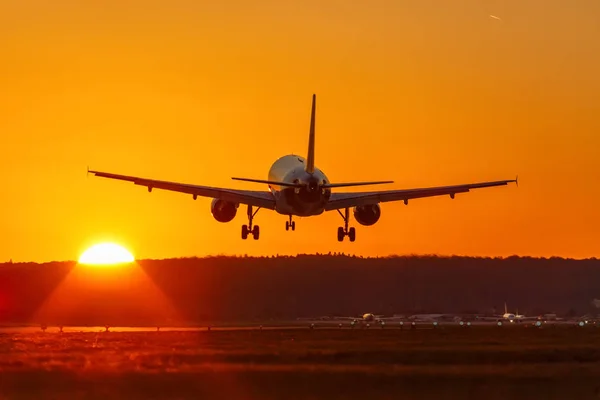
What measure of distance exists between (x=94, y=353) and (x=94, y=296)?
93769 mm

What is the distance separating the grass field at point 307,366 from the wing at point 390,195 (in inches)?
353

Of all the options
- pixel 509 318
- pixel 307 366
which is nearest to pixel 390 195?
pixel 307 366

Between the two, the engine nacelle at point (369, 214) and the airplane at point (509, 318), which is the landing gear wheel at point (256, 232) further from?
the airplane at point (509, 318)

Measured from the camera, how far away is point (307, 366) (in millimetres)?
56938

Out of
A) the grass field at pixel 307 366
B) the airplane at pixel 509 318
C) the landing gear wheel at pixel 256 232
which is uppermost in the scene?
the airplane at pixel 509 318

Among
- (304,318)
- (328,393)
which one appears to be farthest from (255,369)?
(304,318)

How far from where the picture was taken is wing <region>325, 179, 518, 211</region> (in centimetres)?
8050

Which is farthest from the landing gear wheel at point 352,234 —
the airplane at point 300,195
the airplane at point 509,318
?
the airplane at point 509,318

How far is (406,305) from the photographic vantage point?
486ft

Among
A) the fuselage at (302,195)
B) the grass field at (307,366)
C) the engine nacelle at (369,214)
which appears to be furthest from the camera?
the engine nacelle at (369,214)

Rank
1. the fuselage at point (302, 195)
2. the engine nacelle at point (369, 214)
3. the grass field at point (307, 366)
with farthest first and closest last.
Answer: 1. the engine nacelle at point (369, 214)
2. the fuselage at point (302, 195)
3. the grass field at point (307, 366)

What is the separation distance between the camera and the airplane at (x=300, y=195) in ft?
245

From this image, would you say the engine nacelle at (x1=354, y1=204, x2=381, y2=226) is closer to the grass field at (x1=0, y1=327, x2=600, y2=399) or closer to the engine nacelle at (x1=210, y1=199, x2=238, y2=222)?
the grass field at (x1=0, y1=327, x2=600, y2=399)

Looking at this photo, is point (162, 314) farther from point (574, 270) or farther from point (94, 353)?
point (94, 353)
